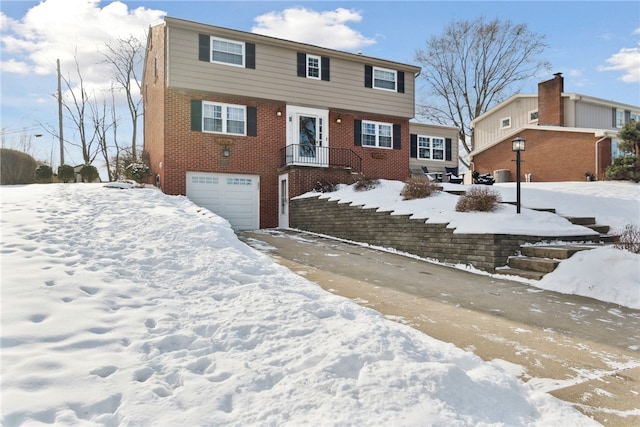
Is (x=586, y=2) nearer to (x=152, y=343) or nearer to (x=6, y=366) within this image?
(x=152, y=343)

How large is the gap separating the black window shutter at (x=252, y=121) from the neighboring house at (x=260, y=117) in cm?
4

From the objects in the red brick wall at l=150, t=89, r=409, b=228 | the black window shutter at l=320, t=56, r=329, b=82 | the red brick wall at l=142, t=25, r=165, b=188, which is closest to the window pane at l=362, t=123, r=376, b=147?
the red brick wall at l=150, t=89, r=409, b=228

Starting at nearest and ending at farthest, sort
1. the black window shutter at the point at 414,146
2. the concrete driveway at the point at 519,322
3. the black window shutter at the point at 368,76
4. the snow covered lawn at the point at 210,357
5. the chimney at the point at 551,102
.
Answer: the snow covered lawn at the point at 210,357, the concrete driveway at the point at 519,322, the black window shutter at the point at 368,76, the chimney at the point at 551,102, the black window shutter at the point at 414,146

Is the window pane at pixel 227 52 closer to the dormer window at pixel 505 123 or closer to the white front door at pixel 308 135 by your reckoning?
the white front door at pixel 308 135

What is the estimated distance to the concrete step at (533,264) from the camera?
5922 mm

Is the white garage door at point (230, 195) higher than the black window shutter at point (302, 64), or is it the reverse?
the black window shutter at point (302, 64)

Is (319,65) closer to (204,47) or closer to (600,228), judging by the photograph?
(204,47)

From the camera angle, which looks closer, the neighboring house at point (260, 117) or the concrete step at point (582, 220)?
the concrete step at point (582, 220)

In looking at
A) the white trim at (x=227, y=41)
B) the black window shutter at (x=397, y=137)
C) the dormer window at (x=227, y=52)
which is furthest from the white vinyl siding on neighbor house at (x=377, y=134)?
the dormer window at (x=227, y=52)

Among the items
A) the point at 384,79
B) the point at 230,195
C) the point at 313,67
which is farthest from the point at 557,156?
the point at 230,195

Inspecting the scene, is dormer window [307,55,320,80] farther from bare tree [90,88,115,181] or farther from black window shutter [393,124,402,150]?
bare tree [90,88,115,181]

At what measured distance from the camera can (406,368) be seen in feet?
7.95

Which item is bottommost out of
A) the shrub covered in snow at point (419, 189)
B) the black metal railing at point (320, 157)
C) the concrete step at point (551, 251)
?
the concrete step at point (551, 251)

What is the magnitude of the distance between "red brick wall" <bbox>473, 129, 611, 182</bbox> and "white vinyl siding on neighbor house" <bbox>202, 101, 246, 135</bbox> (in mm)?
14697
